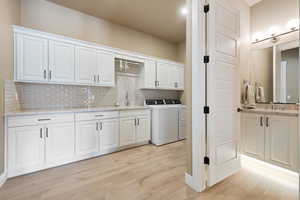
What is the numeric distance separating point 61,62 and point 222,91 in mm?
2666

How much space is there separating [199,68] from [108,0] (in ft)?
7.07

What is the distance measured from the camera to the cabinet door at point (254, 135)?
91.7 inches

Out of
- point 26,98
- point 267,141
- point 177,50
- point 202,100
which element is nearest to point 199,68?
point 202,100

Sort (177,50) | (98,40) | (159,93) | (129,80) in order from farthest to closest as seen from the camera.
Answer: (177,50)
(159,93)
(129,80)
(98,40)

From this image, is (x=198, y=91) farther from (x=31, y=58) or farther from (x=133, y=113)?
(x=31, y=58)

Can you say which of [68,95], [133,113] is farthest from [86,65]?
[133,113]

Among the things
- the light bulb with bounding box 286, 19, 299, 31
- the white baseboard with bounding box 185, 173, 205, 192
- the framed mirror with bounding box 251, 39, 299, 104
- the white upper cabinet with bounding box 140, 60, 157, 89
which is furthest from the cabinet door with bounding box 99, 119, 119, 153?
the light bulb with bounding box 286, 19, 299, 31

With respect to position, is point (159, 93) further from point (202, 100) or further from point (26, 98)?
point (26, 98)

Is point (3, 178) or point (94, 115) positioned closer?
point (3, 178)

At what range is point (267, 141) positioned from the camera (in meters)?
2.26

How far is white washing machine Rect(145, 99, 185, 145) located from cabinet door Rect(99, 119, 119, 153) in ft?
3.08

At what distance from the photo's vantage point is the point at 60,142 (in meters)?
2.33

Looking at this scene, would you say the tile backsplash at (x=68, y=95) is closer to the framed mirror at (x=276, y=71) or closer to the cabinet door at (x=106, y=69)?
the cabinet door at (x=106, y=69)

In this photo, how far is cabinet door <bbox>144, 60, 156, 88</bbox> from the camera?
368cm
